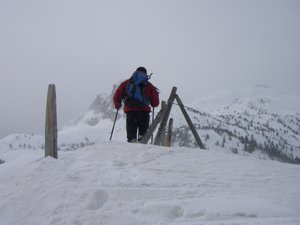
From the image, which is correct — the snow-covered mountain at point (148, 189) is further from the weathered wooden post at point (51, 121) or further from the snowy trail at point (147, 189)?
the weathered wooden post at point (51, 121)

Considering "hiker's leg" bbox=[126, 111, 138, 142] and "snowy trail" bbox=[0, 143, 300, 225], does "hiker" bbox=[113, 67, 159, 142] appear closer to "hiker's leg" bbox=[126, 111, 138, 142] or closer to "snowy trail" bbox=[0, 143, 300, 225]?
"hiker's leg" bbox=[126, 111, 138, 142]

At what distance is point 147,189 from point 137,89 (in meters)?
3.75

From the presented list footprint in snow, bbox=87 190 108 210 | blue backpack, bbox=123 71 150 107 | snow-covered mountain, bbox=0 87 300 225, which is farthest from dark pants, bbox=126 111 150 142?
footprint in snow, bbox=87 190 108 210

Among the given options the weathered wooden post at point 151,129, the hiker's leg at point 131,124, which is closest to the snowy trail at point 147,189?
the hiker's leg at point 131,124

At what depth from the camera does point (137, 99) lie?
28.1 feet

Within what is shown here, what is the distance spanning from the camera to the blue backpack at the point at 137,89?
8.51 meters

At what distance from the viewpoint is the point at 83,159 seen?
6.63 meters

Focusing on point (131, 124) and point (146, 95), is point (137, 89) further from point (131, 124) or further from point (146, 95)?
point (131, 124)

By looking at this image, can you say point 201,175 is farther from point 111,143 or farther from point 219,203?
point 111,143

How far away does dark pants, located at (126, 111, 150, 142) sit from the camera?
8.71 m

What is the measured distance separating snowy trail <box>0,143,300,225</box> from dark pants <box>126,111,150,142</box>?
4.72ft

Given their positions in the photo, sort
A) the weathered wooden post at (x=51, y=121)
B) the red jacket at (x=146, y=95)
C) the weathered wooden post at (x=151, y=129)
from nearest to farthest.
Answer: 1. the weathered wooden post at (x=51, y=121)
2. the red jacket at (x=146, y=95)
3. the weathered wooden post at (x=151, y=129)

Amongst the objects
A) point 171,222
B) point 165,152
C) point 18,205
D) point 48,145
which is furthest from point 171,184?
point 48,145

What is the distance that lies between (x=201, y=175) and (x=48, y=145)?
10.00 feet
